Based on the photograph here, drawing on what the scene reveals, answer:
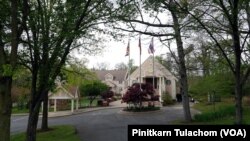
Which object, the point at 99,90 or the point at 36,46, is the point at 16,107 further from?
the point at 36,46

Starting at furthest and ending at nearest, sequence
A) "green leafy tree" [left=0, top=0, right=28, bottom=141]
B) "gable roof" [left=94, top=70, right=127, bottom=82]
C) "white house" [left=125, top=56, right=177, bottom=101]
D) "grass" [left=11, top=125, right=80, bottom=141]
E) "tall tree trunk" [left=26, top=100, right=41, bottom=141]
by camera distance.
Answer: "gable roof" [left=94, top=70, right=127, bottom=82]
"white house" [left=125, top=56, right=177, bottom=101]
"grass" [left=11, top=125, right=80, bottom=141]
"tall tree trunk" [left=26, top=100, right=41, bottom=141]
"green leafy tree" [left=0, top=0, right=28, bottom=141]

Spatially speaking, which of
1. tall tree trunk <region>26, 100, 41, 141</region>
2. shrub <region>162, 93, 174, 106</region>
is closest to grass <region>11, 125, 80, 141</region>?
tall tree trunk <region>26, 100, 41, 141</region>

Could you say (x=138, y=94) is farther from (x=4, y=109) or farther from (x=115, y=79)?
(x=115, y=79)

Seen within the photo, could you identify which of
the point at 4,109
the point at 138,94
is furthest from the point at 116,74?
the point at 4,109

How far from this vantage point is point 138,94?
43562 mm

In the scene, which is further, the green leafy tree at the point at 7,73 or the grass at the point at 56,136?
the grass at the point at 56,136

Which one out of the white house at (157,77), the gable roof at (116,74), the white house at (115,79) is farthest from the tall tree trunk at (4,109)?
the gable roof at (116,74)

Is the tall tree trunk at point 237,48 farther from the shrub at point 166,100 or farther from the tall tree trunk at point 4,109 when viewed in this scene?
the shrub at point 166,100

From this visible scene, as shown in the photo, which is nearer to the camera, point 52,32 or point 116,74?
point 52,32

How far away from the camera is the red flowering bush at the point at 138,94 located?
4362 cm

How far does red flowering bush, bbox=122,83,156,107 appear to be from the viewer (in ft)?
143

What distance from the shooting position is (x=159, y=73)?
61.2m

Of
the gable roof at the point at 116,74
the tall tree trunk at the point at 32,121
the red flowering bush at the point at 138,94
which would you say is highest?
the gable roof at the point at 116,74

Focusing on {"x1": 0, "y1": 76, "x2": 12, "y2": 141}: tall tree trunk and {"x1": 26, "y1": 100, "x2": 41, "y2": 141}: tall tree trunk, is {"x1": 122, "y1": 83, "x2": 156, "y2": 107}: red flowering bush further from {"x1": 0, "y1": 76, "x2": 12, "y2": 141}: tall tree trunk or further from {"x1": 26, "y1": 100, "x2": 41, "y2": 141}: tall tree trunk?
{"x1": 0, "y1": 76, "x2": 12, "y2": 141}: tall tree trunk
